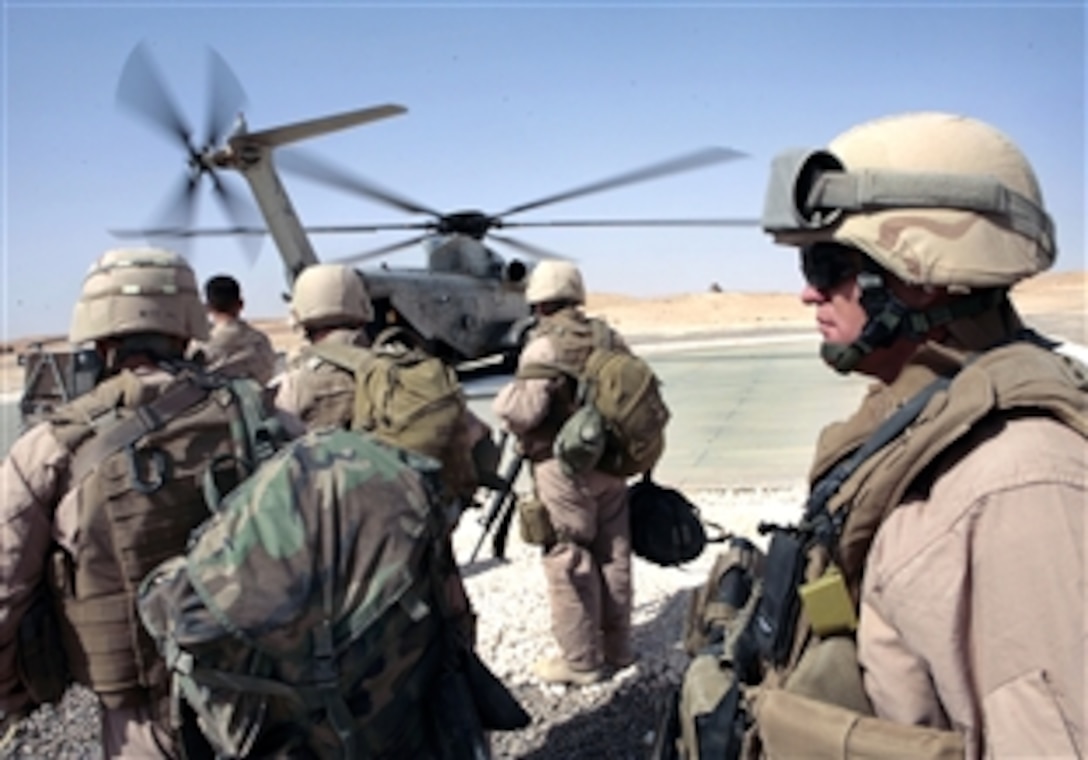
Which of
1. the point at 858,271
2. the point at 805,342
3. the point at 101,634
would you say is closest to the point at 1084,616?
the point at 858,271

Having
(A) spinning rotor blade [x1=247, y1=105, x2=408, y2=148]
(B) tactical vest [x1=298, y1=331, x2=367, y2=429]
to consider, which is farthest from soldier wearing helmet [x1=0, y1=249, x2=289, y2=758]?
(A) spinning rotor blade [x1=247, y1=105, x2=408, y2=148]

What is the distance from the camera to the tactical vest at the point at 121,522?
2.30 m

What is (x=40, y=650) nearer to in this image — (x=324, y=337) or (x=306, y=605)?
(x=306, y=605)

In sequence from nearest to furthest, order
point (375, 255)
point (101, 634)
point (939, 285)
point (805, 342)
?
point (939, 285) < point (101, 634) < point (375, 255) < point (805, 342)

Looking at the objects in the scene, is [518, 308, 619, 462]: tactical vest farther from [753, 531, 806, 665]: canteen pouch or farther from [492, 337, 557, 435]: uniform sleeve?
[753, 531, 806, 665]: canteen pouch

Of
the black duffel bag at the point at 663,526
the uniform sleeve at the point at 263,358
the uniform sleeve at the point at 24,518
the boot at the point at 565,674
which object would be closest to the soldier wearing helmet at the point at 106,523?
the uniform sleeve at the point at 24,518

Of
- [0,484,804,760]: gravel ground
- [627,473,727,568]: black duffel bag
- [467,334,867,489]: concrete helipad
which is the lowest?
[467,334,867,489]: concrete helipad

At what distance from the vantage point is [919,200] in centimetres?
141

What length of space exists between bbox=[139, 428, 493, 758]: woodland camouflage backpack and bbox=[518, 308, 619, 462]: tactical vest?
7.10 ft

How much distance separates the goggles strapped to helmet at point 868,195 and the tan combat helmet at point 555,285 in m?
2.93

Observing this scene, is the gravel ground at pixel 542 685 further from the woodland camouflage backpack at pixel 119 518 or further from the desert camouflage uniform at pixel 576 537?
the woodland camouflage backpack at pixel 119 518

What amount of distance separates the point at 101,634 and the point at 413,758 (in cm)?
86

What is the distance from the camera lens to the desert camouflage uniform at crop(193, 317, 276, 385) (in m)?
6.45

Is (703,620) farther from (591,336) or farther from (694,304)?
(694,304)
